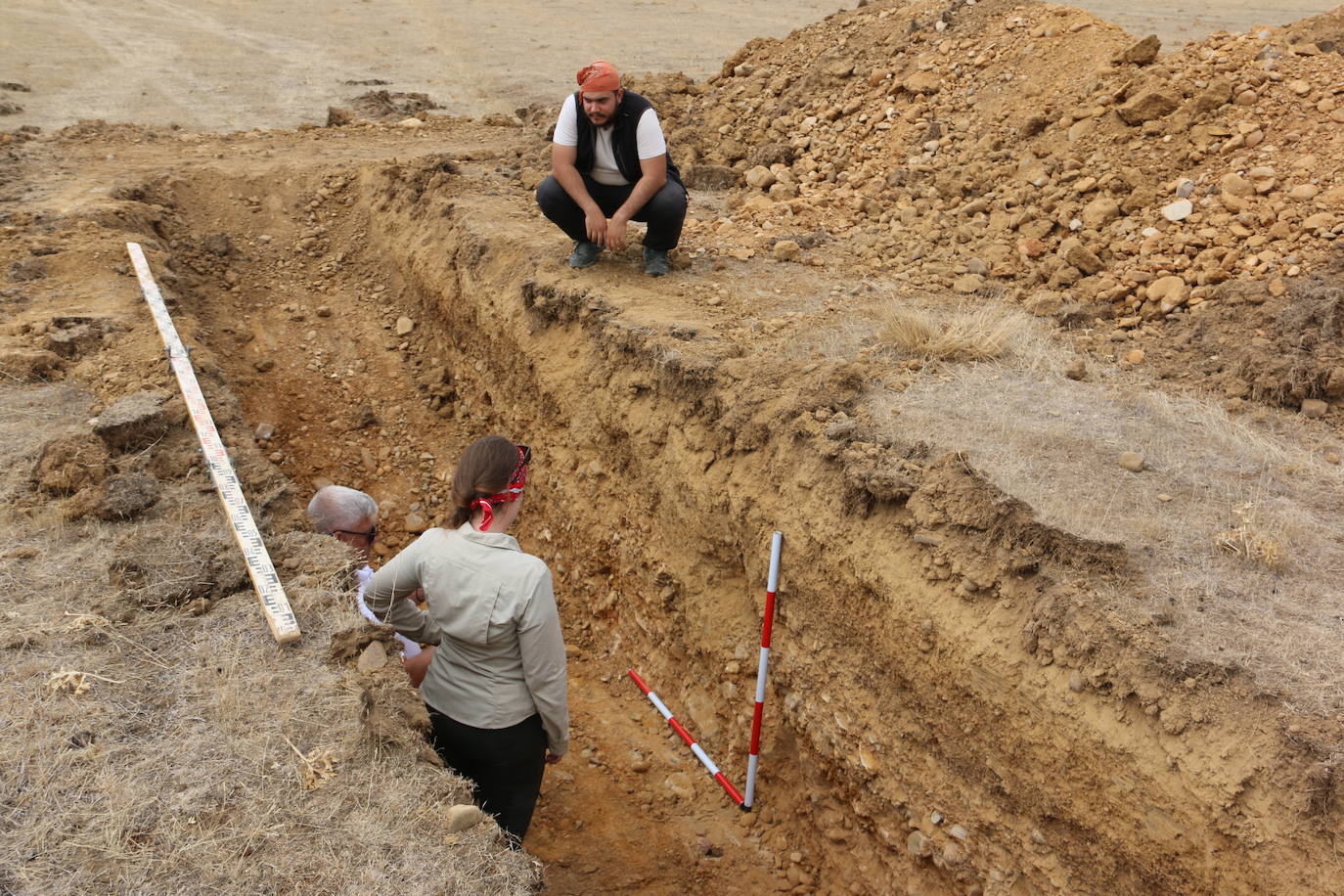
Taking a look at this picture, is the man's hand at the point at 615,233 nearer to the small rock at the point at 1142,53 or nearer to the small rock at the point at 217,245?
the small rock at the point at 1142,53

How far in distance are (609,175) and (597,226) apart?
0.36 metres

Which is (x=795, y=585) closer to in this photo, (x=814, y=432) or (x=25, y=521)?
(x=814, y=432)

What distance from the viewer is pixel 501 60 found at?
16.0 metres

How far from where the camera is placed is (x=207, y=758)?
2650mm

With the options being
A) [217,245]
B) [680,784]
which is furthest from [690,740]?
[217,245]

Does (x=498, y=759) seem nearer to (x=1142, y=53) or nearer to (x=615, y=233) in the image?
(x=615, y=233)

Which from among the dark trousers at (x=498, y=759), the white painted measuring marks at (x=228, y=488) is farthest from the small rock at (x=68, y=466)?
the dark trousers at (x=498, y=759)

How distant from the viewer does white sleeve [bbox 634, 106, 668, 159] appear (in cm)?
532

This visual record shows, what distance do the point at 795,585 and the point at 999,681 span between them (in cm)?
105

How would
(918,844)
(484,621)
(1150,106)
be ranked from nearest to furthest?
(484,621) → (918,844) → (1150,106)

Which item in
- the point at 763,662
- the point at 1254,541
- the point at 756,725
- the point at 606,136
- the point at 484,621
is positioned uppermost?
the point at 606,136

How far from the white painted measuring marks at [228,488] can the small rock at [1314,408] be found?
4.35m

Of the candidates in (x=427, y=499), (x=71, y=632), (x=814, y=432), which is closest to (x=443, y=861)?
(x=71, y=632)

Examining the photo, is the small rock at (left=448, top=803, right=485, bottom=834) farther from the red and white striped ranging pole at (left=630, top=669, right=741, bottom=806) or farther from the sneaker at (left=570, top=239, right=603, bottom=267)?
the sneaker at (left=570, top=239, right=603, bottom=267)
